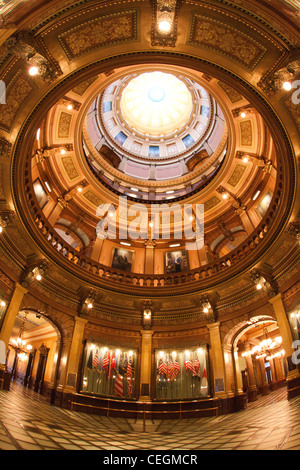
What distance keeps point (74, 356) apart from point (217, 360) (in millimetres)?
7630

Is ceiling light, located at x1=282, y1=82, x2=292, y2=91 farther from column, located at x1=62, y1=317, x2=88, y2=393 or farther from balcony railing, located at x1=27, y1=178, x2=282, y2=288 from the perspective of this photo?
column, located at x1=62, y1=317, x2=88, y2=393

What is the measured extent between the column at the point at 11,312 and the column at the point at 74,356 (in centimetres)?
355

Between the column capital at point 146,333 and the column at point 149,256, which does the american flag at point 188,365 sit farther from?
the column at point 149,256

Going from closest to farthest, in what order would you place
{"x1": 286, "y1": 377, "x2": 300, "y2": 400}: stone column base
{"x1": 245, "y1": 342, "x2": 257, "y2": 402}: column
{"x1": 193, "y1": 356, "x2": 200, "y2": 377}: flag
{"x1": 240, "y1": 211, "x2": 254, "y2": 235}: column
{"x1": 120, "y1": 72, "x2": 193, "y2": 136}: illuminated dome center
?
{"x1": 286, "y1": 377, "x2": 300, "y2": 400}: stone column base → {"x1": 193, "y1": 356, "x2": 200, "y2": 377}: flag → {"x1": 240, "y1": 211, "x2": 254, "y2": 235}: column → {"x1": 245, "y1": 342, "x2": 257, "y2": 402}: column → {"x1": 120, "y1": 72, "x2": 193, "y2": 136}: illuminated dome center

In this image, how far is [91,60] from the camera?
34.4ft

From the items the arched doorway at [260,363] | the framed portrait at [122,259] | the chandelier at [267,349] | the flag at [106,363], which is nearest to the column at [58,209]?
the framed portrait at [122,259]

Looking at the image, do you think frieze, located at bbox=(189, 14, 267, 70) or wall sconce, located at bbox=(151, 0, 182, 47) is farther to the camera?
frieze, located at bbox=(189, 14, 267, 70)

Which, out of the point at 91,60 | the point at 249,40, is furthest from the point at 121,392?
the point at 249,40

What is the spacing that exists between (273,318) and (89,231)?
13.7m

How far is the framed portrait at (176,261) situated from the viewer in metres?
20.8

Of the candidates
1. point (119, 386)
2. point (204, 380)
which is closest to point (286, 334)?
point (204, 380)

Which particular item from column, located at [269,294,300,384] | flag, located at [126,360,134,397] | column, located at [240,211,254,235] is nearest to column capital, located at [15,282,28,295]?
flag, located at [126,360,134,397]

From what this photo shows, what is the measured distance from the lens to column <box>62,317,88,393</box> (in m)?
14.4

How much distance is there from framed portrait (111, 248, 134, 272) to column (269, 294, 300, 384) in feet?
33.7
